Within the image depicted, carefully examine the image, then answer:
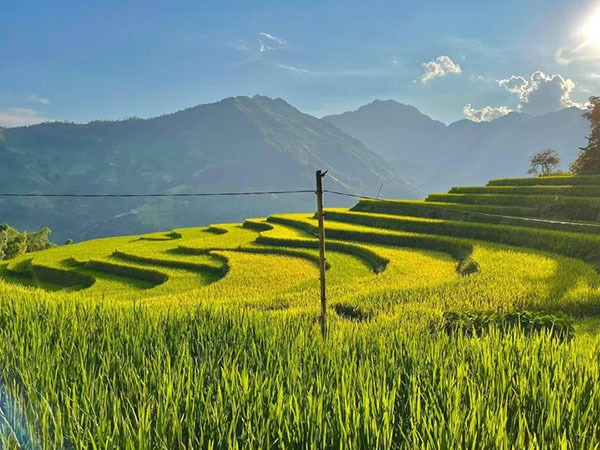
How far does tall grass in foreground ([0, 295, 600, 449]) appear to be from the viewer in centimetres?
293

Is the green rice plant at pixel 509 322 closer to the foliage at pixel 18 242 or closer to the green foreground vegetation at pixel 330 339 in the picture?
the green foreground vegetation at pixel 330 339

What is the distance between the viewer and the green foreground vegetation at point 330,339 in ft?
10.1

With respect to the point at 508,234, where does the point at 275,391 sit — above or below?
below

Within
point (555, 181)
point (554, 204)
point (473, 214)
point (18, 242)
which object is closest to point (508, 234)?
point (554, 204)

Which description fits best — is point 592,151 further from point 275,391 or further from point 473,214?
point 275,391

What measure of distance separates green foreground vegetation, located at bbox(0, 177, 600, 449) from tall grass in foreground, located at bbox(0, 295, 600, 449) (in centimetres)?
3

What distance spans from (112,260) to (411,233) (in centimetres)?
1625

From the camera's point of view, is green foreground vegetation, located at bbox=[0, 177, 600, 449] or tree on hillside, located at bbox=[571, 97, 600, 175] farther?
tree on hillside, located at bbox=[571, 97, 600, 175]

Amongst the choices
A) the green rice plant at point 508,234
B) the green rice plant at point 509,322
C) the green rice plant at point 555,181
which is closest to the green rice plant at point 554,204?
the green rice plant at point 508,234

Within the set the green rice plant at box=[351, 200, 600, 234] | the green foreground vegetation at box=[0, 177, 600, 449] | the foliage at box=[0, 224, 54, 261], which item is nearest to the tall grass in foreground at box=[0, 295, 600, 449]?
the green foreground vegetation at box=[0, 177, 600, 449]

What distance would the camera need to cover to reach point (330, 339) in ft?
17.1

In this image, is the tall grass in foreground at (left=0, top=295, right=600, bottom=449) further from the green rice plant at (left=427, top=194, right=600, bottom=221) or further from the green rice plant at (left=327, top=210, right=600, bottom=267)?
the green rice plant at (left=427, top=194, right=600, bottom=221)

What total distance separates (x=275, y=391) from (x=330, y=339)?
1.62 meters

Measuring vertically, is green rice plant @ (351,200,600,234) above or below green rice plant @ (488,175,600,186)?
below
